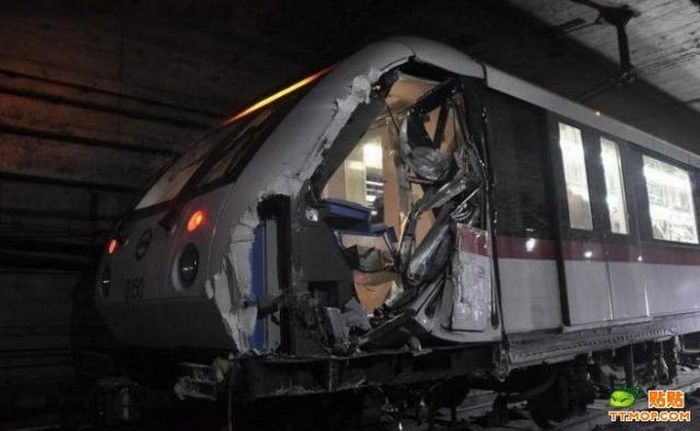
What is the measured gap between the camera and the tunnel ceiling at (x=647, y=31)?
27.7 ft

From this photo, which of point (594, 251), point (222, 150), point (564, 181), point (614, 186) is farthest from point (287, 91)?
point (614, 186)

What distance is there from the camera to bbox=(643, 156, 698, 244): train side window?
6781mm

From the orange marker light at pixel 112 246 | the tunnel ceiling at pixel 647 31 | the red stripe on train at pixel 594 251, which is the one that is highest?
the tunnel ceiling at pixel 647 31

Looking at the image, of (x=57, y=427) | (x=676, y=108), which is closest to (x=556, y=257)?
(x=57, y=427)

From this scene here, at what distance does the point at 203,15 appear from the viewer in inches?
311

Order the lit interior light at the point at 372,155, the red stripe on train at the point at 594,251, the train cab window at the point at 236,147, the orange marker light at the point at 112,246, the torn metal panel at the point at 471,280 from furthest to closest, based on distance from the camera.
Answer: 1. the lit interior light at the point at 372,155
2. the red stripe on train at the point at 594,251
3. the orange marker light at the point at 112,246
4. the torn metal panel at the point at 471,280
5. the train cab window at the point at 236,147

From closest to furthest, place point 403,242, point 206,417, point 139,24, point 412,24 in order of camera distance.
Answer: point 403,242 → point 206,417 → point 139,24 → point 412,24

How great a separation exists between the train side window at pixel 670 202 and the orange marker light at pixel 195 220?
219 inches

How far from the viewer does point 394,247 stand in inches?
160

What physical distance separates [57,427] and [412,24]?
7342 mm

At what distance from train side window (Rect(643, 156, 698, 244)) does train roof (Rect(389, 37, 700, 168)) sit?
0.40 m

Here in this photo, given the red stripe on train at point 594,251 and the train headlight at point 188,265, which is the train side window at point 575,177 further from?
the train headlight at point 188,265

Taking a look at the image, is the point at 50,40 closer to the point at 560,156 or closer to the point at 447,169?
the point at 447,169

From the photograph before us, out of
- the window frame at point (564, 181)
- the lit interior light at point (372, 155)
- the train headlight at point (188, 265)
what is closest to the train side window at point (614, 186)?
the window frame at point (564, 181)
